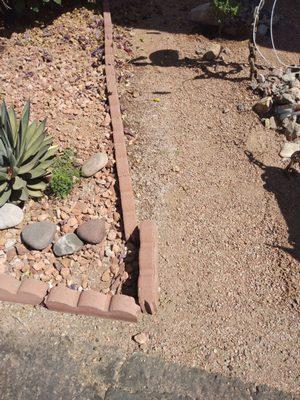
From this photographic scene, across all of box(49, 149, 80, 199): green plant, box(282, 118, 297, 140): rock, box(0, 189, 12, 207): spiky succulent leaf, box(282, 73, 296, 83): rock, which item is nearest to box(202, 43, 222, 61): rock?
box(282, 73, 296, 83): rock

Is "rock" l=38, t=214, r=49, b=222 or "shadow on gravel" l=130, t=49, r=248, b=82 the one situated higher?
"shadow on gravel" l=130, t=49, r=248, b=82

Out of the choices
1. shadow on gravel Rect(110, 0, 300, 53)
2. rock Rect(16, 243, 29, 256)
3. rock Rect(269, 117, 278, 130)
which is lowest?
rock Rect(16, 243, 29, 256)

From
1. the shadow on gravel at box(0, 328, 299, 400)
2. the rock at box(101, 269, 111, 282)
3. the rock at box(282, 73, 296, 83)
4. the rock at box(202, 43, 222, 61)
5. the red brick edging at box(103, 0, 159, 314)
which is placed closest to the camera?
the shadow on gravel at box(0, 328, 299, 400)

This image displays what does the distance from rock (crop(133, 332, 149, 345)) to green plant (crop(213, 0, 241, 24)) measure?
402 centimetres

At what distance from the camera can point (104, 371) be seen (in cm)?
317

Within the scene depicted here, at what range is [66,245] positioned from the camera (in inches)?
150

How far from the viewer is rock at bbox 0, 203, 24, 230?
3.91 meters

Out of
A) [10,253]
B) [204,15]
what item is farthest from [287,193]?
[204,15]

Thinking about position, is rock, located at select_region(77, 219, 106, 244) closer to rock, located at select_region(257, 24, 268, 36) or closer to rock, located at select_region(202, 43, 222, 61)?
rock, located at select_region(202, 43, 222, 61)

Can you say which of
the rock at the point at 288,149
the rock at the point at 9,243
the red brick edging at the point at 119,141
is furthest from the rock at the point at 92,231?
the rock at the point at 288,149

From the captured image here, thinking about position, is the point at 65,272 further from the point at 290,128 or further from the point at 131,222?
the point at 290,128

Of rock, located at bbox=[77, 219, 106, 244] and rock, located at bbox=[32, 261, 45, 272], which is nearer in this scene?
rock, located at bbox=[32, 261, 45, 272]

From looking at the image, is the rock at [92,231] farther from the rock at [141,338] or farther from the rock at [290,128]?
the rock at [290,128]

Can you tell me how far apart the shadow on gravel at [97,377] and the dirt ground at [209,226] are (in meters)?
0.06
